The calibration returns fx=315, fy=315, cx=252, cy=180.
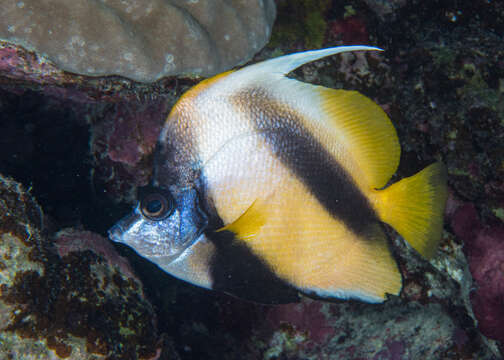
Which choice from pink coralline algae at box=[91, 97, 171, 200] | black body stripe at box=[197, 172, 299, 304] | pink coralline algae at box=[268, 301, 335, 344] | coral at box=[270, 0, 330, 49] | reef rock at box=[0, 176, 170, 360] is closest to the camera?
black body stripe at box=[197, 172, 299, 304]

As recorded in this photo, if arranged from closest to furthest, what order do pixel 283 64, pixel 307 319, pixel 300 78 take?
pixel 283 64
pixel 307 319
pixel 300 78

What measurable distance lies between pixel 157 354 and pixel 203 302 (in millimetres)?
768

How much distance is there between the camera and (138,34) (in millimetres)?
2135

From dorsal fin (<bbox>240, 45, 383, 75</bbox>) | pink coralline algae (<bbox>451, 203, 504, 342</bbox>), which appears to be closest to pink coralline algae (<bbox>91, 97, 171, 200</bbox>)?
dorsal fin (<bbox>240, 45, 383, 75</bbox>)

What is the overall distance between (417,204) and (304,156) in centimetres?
57

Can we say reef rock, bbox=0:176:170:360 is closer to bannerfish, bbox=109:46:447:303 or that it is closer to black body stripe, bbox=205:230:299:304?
bannerfish, bbox=109:46:447:303

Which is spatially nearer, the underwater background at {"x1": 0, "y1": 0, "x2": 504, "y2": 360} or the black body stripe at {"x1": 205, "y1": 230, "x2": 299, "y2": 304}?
the black body stripe at {"x1": 205, "y1": 230, "x2": 299, "y2": 304}

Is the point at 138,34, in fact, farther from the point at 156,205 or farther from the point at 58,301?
the point at 58,301

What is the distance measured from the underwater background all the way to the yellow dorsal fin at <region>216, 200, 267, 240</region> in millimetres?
1041

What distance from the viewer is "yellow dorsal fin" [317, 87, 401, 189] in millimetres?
1408

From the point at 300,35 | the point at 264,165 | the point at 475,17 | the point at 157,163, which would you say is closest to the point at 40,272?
the point at 157,163

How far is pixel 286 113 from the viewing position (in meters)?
1.38

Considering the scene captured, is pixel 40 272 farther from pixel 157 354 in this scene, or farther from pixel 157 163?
pixel 157 163

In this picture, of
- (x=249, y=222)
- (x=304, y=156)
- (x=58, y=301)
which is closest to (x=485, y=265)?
Answer: (x=304, y=156)
